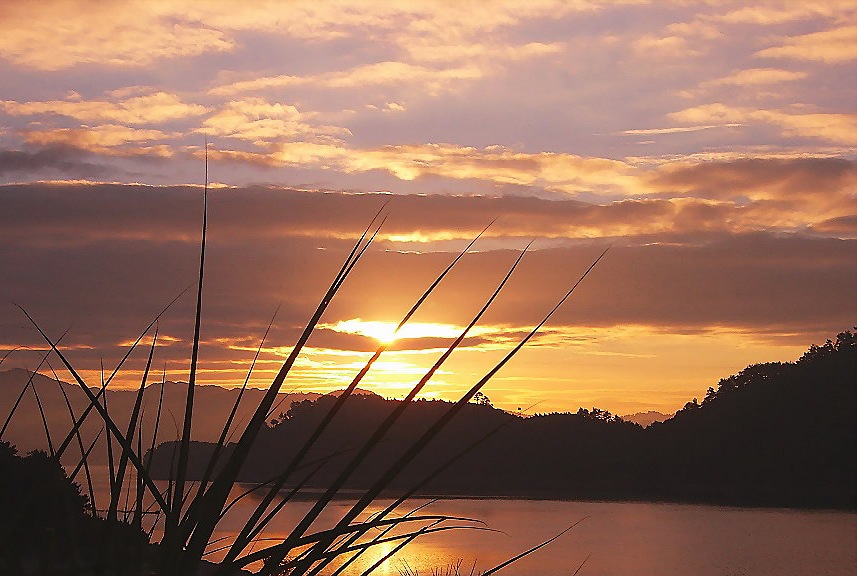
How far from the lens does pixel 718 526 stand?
11700 cm

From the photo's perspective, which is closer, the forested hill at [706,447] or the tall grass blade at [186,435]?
the tall grass blade at [186,435]

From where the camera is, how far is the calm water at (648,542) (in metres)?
79.9

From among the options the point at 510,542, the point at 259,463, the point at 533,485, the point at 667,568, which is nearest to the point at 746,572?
the point at 667,568

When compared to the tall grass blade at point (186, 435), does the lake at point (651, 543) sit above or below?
below

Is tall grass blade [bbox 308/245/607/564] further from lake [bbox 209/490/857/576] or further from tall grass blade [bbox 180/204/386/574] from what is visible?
lake [bbox 209/490/857/576]

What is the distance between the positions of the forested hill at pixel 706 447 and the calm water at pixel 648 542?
46.1ft

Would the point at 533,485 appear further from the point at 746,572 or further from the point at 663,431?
the point at 746,572

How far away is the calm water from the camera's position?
79938 millimetres

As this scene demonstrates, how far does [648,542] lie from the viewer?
101 m

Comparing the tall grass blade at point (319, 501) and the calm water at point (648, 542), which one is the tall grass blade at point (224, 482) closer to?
the tall grass blade at point (319, 501)

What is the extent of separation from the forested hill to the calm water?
14.0 meters

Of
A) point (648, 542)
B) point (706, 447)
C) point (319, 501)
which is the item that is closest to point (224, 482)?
point (319, 501)

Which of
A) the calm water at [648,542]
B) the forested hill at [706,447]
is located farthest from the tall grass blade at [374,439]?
the forested hill at [706,447]

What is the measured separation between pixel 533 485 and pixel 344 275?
571 ft
